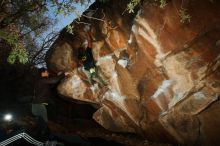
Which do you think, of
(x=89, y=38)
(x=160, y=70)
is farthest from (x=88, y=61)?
(x=160, y=70)

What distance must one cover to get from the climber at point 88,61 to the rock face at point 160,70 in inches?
13.6

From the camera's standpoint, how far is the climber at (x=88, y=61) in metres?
14.4

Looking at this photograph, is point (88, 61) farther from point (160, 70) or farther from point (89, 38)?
point (160, 70)

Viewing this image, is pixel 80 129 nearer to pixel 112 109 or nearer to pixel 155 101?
pixel 112 109

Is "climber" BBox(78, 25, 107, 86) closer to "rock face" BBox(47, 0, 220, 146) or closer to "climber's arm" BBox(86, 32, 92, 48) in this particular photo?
"climber's arm" BBox(86, 32, 92, 48)

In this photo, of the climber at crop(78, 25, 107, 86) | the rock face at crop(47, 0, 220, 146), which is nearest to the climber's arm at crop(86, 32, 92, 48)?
the climber at crop(78, 25, 107, 86)

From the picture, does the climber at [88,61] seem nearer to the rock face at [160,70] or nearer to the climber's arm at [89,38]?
the climber's arm at [89,38]

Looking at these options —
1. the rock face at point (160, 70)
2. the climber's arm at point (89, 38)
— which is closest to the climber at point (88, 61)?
the climber's arm at point (89, 38)

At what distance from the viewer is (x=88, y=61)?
48.3ft

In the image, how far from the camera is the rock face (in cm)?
1055

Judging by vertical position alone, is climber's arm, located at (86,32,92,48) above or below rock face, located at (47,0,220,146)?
above

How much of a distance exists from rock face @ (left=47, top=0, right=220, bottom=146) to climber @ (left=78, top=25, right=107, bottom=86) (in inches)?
13.6

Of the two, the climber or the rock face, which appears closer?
the rock face

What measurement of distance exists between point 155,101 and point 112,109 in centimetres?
272
